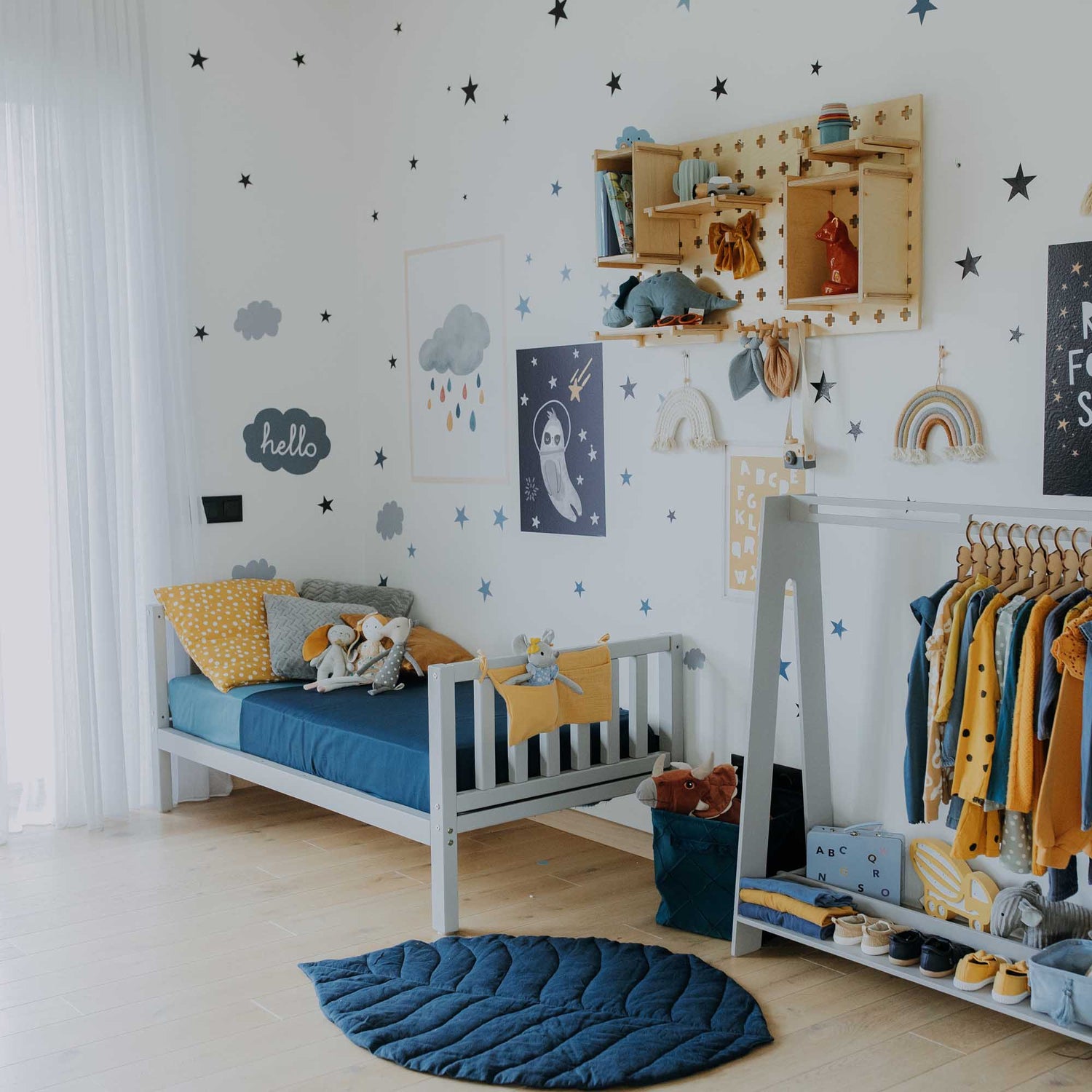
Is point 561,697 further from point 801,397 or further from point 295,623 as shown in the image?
point 295,623

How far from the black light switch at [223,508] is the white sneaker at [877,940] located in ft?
8.44

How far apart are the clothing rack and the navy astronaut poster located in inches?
32.6

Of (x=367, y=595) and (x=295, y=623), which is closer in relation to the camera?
(x=295, y=623)

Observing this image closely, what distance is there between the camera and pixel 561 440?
3748 mm

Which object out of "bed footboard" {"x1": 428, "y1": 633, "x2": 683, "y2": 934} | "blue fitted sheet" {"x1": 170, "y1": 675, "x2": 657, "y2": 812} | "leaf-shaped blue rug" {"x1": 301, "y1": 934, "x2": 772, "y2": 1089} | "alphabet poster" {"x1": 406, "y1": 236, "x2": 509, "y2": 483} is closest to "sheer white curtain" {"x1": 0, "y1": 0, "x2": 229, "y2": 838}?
"blue fitted sheet" {"x1": 170, "y1": 675, "x2": 657, "y2": 812}

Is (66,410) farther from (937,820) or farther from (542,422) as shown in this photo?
(937,820)

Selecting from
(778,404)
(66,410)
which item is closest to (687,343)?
(778,404)

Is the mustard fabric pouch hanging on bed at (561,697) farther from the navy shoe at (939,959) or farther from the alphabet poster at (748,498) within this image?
the navy shoe at (939,959)

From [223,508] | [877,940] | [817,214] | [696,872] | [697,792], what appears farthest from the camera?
[223,508]

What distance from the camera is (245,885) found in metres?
3.40

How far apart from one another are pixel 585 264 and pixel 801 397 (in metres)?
0.86

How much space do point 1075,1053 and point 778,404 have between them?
154 centimetres

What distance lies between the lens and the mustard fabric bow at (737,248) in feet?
10.3

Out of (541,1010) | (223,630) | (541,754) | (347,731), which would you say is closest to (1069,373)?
(541,754)
